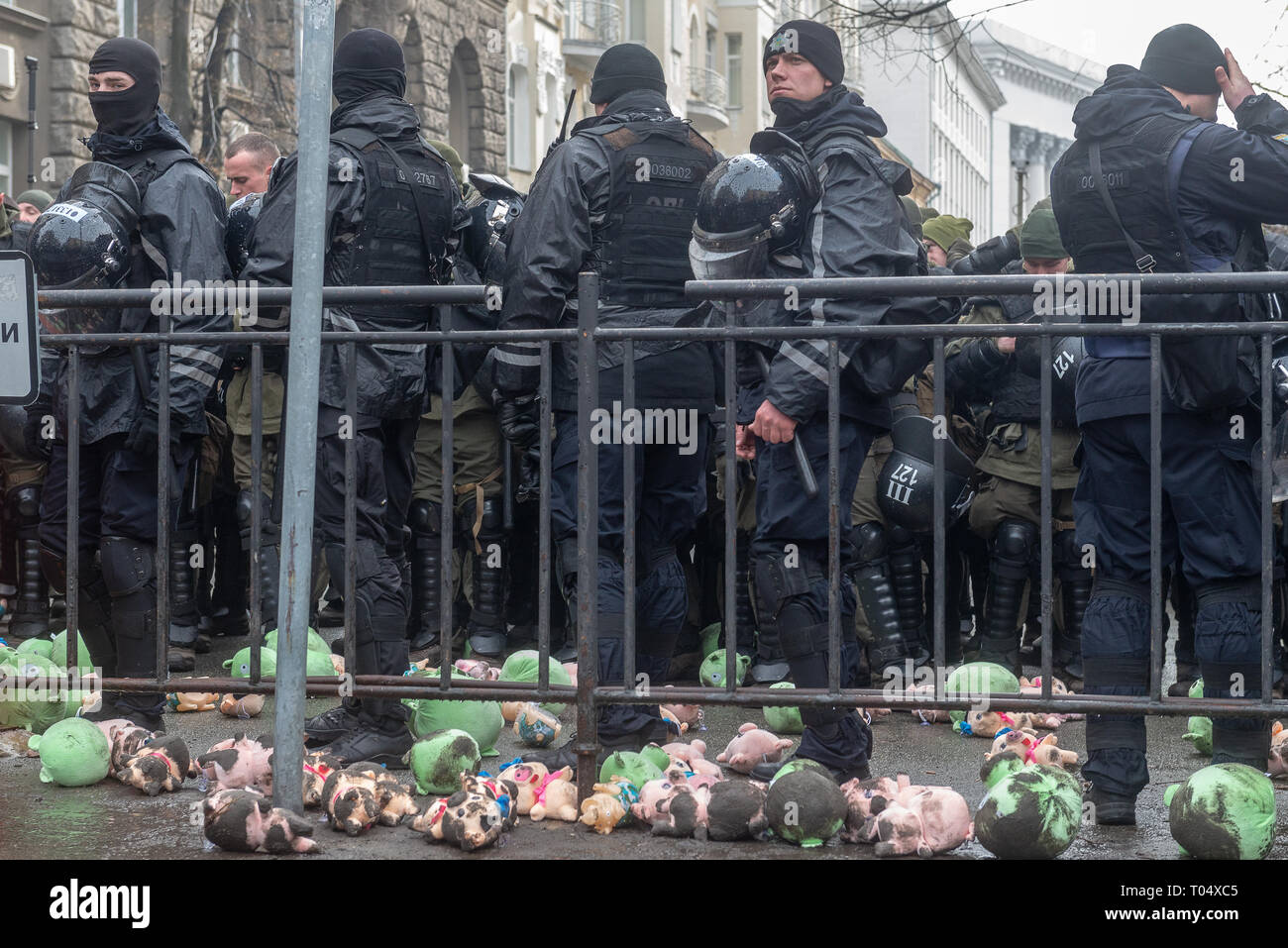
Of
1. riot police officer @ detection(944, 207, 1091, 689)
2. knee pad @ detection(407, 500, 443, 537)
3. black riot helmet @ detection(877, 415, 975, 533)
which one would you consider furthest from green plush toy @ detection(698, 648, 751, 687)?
knee pad @ detection(407, 500, 443, 537)

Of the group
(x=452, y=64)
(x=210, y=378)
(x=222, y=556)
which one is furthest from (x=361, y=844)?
(x=452, y=64)

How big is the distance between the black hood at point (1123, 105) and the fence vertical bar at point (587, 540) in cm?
141

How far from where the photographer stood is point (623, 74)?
5273mm

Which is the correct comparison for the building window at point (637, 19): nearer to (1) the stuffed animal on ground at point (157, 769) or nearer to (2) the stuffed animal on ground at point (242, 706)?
(2) the stuffed animal on ground at point (242, 706)

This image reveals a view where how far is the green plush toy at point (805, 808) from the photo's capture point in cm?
411

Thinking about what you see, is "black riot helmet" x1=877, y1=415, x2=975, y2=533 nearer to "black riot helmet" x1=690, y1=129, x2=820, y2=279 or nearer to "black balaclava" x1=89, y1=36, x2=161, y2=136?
"black riot helmet" x1=690, y1=129, x2=820, y2=279

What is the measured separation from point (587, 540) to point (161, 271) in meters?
A: 1.93

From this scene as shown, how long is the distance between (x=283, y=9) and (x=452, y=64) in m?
7.43

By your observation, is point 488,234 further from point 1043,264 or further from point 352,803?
point 352,803

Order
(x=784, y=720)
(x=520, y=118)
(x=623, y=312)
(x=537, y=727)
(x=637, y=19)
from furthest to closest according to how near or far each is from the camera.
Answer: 1. (x=637, y=19)
2. (x=520, y=118)
3. (x=784, y=720)
4. (x=537, y=727)
5. (x=623, y=312)

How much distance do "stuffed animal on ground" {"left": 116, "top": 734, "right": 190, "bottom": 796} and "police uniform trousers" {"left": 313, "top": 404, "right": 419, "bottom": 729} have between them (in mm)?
582

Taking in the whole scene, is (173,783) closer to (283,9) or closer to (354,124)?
(354,124)

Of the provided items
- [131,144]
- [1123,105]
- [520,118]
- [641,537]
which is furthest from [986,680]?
[520,118]

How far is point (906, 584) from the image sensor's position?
23.1 ft
